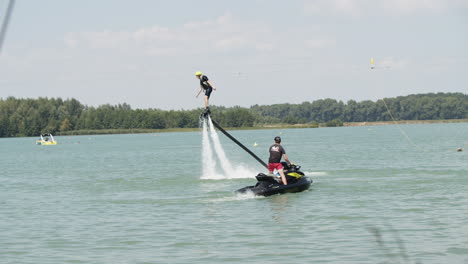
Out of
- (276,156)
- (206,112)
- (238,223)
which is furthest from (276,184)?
(238,223)

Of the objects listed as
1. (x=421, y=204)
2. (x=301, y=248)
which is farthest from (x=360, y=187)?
(x=301, y=248)

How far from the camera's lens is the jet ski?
88.1 feet

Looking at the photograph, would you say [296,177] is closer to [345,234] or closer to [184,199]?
[184,199]

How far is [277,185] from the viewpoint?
2714cm

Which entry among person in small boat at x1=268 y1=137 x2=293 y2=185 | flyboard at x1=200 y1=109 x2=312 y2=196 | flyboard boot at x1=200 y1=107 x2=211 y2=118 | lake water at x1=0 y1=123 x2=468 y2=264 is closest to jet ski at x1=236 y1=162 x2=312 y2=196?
flyboard at x1=200 y1=109 x2=312 y2=196

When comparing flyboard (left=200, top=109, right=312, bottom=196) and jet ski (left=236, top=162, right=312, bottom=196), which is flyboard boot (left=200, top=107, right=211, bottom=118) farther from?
jet ski (left=236, top=162, right=312, bottom=196)

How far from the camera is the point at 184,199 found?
2947 centimetres

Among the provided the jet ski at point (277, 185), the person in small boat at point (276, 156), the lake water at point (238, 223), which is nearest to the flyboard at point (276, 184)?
the jet ski at point (277, 185)

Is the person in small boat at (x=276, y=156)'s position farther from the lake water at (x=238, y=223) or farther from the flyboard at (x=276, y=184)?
the lake water at (x=238, y=223)

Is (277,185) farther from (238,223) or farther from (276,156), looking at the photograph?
(238,223)

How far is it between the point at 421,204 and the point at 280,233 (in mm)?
7765

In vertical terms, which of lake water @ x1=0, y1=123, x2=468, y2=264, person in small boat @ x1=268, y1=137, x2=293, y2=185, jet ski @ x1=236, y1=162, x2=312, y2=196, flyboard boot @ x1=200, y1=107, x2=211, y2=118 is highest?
flyboard boot @ x1=200, y1=107, x2=211, y2=118

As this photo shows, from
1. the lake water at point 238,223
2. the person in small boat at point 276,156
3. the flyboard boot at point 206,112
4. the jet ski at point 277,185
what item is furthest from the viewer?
the flyboard boot at point 206,112

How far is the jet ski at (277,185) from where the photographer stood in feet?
88.1
